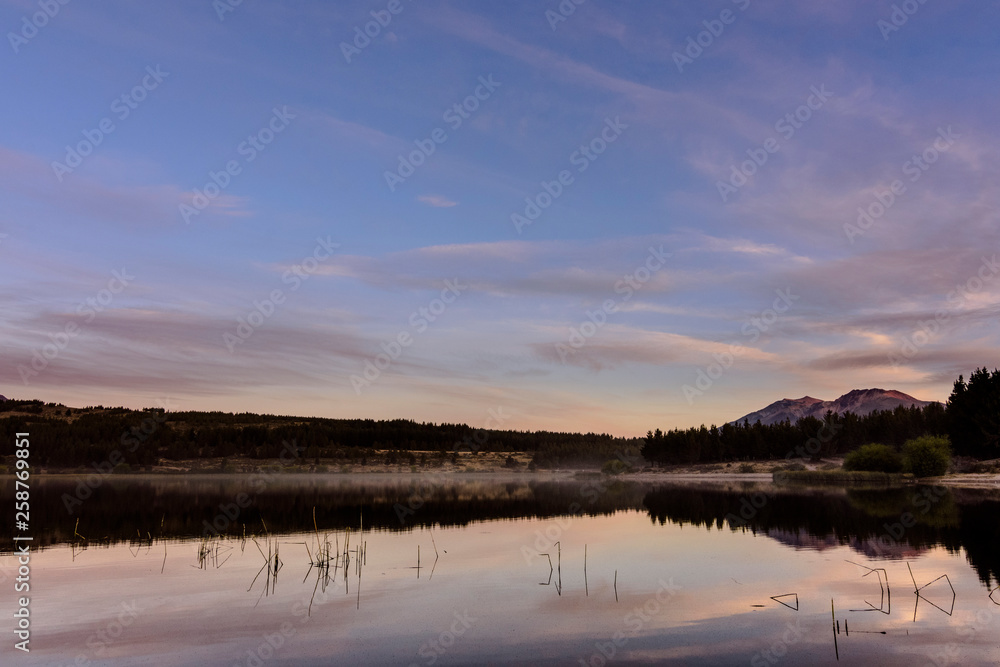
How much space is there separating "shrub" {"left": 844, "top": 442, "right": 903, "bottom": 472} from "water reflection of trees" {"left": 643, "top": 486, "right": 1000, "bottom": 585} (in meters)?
14.5

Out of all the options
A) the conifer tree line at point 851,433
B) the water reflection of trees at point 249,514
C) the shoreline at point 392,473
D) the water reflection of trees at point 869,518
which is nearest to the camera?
the water reflection of trees at point 869,518

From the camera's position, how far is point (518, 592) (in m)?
19.3

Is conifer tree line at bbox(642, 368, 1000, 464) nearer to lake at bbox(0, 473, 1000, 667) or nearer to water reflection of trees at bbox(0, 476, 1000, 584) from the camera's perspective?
water reflection of trees at bbox(0, 476, 1000, 584)

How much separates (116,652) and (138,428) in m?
152

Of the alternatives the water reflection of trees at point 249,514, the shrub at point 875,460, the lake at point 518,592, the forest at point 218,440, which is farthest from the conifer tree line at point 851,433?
the lake at point 518,592

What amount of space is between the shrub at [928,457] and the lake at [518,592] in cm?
3408

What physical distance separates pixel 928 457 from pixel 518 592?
A: 2533 inches

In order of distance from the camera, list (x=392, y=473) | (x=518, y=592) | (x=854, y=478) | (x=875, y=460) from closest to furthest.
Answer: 1. (x=518, y=592)
2. (x=854, y=478)
3. (x=875, y=460)
4. (x=392, y=473)

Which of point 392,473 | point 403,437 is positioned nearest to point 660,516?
point 392,473

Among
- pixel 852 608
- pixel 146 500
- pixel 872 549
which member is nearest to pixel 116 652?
pixel 852 608

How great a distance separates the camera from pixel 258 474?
5226 inches

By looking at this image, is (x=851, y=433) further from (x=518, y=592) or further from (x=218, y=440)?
(x=218, y=440)

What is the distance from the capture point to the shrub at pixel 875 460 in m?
74.2

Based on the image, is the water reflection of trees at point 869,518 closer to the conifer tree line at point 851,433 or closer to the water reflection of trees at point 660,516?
the water reflection of trees at point 660,516
